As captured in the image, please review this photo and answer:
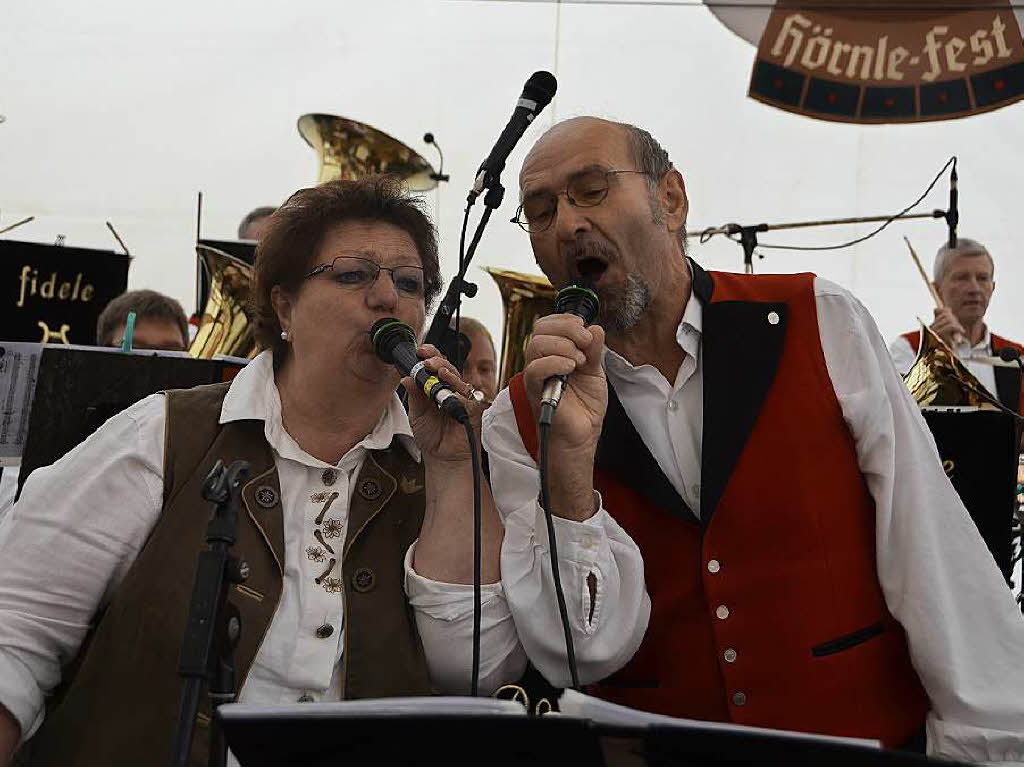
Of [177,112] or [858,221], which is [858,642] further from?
[177,112]

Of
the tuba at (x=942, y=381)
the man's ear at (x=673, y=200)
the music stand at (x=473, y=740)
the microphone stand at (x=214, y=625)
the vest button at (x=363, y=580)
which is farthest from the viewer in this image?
the tuba at (x=942, y=381)

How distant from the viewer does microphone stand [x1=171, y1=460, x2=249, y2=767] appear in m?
1.33

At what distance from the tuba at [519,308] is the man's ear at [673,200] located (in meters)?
2.10

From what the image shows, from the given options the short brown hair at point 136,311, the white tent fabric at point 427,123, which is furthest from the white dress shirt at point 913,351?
the short brown hair at point 136,311

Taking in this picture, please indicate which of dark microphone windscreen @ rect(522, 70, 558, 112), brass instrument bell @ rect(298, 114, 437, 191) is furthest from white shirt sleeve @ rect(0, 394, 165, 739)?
brass instrument bell @ rect(298, 114, 437, 191)

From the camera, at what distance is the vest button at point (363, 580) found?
202cm

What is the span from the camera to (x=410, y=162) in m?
5.22

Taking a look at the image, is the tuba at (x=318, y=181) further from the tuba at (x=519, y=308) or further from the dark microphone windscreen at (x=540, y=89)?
the dark microphone windscreen at (x=540, y=89)

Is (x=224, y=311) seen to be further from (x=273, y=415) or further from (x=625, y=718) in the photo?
(x=625, y=718)

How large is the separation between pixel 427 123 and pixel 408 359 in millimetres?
5568

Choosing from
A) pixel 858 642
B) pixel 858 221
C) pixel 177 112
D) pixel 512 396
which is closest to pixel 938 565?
pixel 858 642

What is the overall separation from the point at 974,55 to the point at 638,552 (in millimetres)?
5685

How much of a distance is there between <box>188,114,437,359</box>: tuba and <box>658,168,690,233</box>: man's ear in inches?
57.5

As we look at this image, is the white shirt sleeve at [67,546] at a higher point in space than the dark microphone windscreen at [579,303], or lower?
lower
